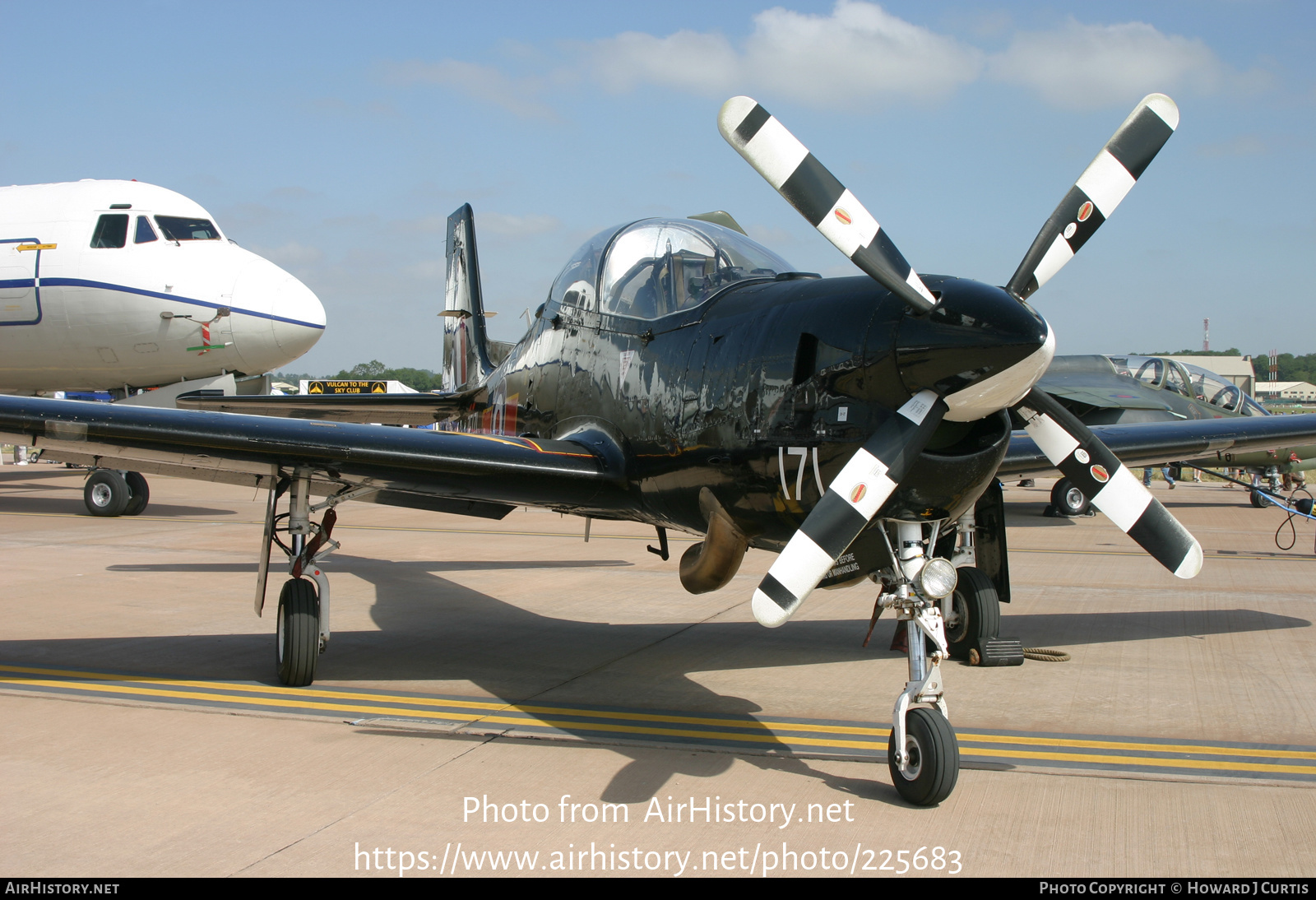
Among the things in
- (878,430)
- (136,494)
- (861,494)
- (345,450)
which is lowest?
(136,494)

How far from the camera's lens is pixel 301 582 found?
22.1 feet

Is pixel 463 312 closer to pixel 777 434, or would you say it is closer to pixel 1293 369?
pixel 777 434

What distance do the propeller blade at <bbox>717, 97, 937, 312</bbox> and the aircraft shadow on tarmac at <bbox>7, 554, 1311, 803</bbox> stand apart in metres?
2.47

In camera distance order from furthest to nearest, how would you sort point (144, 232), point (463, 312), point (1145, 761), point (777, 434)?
point (144, 232) → point (463, 312) → point (1145, 761) → point (777, 434)

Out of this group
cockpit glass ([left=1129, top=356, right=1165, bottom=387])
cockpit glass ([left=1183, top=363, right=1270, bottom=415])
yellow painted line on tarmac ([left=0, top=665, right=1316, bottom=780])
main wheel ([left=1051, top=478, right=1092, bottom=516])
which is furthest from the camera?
cockpit glass ([left=1183, top=363, right=1270, bottom=415])

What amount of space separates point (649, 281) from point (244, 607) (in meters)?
5.58

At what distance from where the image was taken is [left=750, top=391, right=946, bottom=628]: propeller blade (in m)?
4.17

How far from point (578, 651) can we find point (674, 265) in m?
3.20

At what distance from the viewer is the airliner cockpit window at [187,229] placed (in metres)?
17.1

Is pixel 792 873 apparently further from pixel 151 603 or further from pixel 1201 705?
pixel 151 603

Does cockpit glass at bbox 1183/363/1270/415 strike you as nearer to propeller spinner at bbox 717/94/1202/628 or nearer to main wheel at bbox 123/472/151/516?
propeller spinner at bbox 717/94/1202/628

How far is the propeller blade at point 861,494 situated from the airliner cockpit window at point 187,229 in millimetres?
16320

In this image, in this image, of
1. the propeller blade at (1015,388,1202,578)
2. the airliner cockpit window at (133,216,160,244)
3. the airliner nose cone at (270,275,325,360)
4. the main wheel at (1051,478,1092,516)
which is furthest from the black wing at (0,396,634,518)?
the main wheel at (1051,478,1092,516)

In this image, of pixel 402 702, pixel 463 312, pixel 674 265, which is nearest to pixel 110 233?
pixel 463 312
